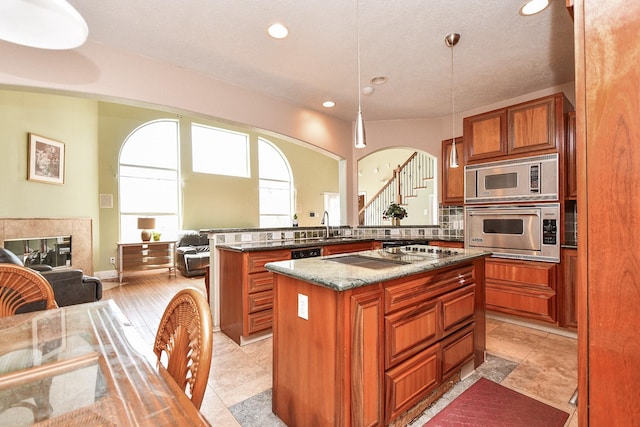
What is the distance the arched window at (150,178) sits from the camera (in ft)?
21.0

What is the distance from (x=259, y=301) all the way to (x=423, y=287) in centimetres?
164

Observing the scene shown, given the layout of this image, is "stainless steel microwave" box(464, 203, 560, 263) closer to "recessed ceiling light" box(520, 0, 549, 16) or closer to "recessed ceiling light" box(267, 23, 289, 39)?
"recessed ceiling light" box(520, 0, 549, 16)

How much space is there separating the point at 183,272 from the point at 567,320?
6457 millimetres

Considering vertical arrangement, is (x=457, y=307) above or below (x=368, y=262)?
below

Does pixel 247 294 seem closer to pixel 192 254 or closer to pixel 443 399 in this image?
pixel 443 399

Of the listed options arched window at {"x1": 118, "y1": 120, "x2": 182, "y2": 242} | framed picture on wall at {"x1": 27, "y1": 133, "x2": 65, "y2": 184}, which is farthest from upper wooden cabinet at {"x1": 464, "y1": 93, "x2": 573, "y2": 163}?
arched window at {"x1": 118, "y1": 120, "x2": 182, "y2": 242}

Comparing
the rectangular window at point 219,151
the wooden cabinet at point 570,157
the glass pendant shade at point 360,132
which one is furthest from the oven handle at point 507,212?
the rectangular window at point 219,151

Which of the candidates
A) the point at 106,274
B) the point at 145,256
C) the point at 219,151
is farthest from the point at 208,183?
the point at 106,274

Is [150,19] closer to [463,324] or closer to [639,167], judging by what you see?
[639,167]

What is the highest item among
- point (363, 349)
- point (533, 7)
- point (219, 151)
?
point (219, 151)

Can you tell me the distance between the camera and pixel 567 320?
108 inches

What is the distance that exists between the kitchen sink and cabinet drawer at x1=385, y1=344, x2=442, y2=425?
0.53m

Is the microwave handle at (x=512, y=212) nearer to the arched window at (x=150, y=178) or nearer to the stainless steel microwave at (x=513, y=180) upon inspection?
the stainless steel microwave at (x=513, y=180)

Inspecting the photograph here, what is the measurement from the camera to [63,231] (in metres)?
4.84
